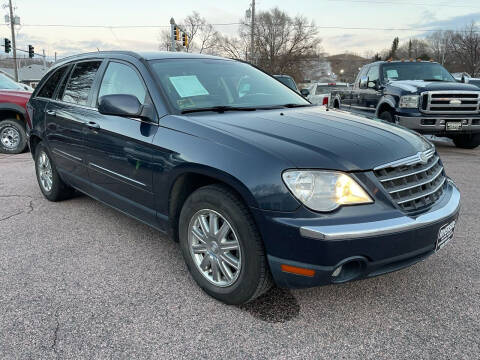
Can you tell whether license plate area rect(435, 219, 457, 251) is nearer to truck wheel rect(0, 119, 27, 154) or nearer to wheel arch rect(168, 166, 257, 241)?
wheel arch rect(168, 166, 257, 241)

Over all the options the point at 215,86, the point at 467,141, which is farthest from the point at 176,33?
the point at 215,86

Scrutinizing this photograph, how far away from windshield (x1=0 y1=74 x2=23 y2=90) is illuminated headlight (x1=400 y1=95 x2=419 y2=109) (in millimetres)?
Answer: 8248

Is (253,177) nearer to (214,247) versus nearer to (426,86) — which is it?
(214,247)

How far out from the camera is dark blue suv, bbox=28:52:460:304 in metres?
2.17

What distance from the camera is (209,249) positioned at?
2.66m

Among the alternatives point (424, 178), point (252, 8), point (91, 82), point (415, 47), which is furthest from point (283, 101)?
point (415, 47)

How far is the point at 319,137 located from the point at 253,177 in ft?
1.74

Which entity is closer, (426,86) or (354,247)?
(354,247)

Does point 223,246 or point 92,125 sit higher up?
point 92,125

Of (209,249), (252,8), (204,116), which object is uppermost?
(252,8)

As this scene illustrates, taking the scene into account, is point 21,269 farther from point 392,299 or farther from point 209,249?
point 392,299

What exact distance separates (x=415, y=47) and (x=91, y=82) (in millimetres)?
106064

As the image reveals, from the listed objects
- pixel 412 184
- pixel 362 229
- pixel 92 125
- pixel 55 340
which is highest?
pixel 92 125

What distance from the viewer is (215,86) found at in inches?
134
